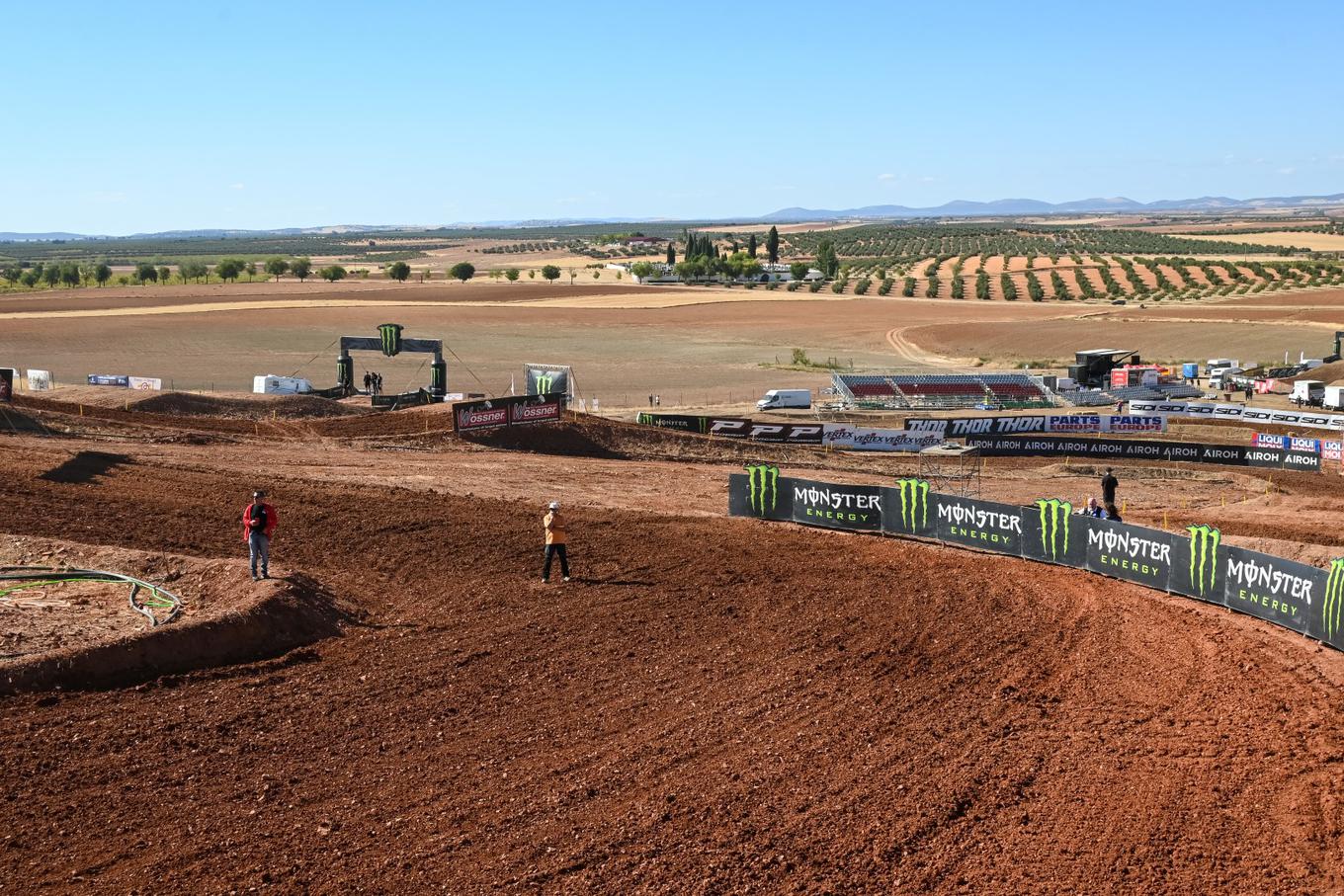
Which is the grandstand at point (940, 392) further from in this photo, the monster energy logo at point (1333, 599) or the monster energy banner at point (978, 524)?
the monster energy logo at point (1333, 599)

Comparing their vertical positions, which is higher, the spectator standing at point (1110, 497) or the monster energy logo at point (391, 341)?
the monster energy logo at point (391, 341)

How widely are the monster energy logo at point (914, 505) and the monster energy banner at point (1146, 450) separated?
1909 cm

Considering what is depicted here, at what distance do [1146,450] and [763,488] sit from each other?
20.9m

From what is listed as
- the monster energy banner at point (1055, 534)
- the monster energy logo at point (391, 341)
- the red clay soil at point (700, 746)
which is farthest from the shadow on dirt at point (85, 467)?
the monster energy logo at point (391, 341)

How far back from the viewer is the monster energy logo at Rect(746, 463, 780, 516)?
2845 cm

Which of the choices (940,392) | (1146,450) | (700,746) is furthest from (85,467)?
(940,392)

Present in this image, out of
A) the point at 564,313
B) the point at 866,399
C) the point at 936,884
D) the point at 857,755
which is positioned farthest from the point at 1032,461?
the point at 564,313

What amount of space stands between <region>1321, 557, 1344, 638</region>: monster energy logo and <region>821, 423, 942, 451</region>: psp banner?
27.1 metres

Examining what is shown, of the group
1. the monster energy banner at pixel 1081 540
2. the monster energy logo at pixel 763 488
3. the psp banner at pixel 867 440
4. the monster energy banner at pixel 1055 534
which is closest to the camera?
the monster energy banner at pixel 1081 540

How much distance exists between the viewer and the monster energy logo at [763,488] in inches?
1120

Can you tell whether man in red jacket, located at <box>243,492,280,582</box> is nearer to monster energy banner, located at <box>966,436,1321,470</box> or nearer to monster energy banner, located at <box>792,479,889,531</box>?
monster energy banner, located at <box>792,479,889,531</box>

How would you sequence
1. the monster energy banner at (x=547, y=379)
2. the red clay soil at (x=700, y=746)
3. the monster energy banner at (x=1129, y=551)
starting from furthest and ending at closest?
the monster energy banner at (x=547, y=379), the monster energy banner at (x=1129, y=551), the red clay soil at (x=700, y=746)

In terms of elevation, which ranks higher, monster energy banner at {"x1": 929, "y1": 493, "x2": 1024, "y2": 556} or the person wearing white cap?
the person wearing white cap

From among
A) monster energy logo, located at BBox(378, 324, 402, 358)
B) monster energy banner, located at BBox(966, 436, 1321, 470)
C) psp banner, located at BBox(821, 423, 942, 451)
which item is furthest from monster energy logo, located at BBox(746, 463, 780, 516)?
monster energy logo, located at BBox(378, 324, 402, 358)
